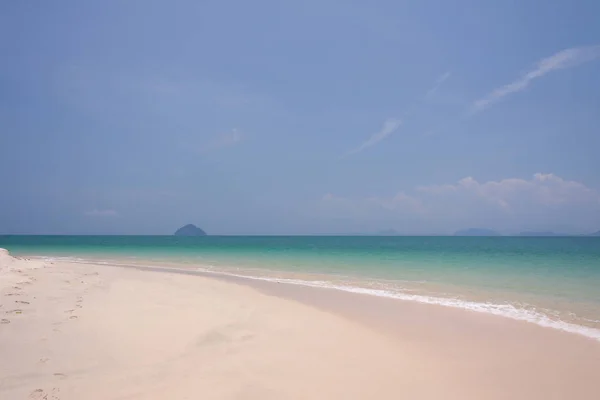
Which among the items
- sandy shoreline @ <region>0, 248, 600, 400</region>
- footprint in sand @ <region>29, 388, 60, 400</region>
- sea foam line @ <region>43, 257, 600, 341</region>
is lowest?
sea foam line @ <region>43, 257, 600, 341</region>

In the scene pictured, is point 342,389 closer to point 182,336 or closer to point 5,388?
point 182,336

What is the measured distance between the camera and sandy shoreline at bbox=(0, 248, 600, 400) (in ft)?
14.7

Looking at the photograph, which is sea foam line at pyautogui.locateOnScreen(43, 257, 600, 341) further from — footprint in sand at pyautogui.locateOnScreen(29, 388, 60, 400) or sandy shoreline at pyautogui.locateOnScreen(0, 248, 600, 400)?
footprint in sand at pyautogui.locateOnScreen(29, 388, 60, 400)

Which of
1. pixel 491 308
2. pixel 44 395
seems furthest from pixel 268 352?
pixel 491 308

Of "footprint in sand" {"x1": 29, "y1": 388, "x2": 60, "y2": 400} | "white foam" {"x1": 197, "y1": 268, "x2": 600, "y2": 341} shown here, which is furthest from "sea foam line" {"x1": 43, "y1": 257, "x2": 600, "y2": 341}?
"footprint in sand" {"x1": 29, "y1": 388, "x2": 60, "y2": 400}

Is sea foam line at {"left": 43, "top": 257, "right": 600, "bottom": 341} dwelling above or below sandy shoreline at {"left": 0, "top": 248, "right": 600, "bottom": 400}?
below

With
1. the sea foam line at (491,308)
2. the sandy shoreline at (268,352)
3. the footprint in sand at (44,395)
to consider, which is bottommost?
the sea foam line at (491,308)

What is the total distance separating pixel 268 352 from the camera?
5.93 meters

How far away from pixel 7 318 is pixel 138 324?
240 cm

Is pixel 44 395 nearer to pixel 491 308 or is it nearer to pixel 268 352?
pixel 268 352

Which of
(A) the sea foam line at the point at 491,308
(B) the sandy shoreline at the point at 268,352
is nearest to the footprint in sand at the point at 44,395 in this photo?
(B) the sandy shoreline at the point at 268,352

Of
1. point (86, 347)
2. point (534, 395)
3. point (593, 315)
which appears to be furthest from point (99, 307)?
point (593, 315)

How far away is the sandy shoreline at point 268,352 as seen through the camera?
4.48 metres

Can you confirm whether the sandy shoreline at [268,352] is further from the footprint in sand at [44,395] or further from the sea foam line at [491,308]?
the sea foam line at [491,308]
